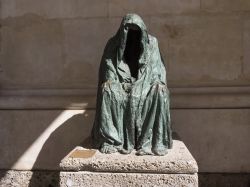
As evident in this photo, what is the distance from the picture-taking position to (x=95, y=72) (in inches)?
202

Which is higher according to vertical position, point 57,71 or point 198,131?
point 57,71

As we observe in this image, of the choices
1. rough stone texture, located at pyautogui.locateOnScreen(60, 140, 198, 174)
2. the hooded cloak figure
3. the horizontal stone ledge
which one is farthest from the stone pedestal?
the horizontal stone ledge

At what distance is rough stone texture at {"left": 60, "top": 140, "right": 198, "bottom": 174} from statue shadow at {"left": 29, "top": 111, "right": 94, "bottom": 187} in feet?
4.79

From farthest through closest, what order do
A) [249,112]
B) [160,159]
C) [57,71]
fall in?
1. [57,71]
2. [249,112]
3. [160,159]

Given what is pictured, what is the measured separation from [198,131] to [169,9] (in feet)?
4.87

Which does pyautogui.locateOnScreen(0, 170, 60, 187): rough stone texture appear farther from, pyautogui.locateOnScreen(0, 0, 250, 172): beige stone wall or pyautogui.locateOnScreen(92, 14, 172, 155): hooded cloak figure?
pyautogui.locateOnScreen(92, 14, 172, 155): hooded cloak figure

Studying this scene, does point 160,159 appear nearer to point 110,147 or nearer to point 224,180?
point 110,147

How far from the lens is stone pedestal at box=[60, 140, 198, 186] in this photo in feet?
11.4

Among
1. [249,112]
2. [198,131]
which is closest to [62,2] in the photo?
[198,131]

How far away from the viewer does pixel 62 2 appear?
5164 millimetres

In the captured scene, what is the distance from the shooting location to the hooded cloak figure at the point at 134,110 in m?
3.80

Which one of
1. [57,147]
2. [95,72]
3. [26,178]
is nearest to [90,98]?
[95,72]

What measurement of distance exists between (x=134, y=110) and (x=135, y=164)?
54 cm

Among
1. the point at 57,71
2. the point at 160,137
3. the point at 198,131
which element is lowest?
the point at 198,131
